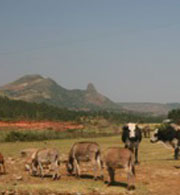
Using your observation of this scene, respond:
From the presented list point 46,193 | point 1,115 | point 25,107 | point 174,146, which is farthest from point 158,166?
point 25,107

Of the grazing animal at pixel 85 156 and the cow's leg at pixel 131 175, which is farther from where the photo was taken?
the grazing animal at pixel 85 156

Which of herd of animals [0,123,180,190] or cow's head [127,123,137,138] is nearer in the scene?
herd of animals [0,123,180,190]

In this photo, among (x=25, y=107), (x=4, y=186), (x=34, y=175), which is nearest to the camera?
(x=4, y=186)

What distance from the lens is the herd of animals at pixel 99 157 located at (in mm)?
12758

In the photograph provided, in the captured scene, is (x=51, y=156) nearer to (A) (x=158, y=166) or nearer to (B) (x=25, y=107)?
(A) (x=158, y=166)

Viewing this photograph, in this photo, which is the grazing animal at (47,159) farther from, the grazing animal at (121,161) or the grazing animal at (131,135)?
the grazing animal at (131,135)

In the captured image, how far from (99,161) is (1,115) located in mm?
75674

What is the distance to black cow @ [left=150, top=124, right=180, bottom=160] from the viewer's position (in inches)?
830

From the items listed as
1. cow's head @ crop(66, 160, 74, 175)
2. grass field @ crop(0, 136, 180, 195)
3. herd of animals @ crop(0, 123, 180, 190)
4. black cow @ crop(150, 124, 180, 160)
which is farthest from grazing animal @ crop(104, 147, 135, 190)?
black cow @ crop(150, 124, 180, 160)

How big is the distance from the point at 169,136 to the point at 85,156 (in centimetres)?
827

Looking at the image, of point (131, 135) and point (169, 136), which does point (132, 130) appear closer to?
point (131, 135)

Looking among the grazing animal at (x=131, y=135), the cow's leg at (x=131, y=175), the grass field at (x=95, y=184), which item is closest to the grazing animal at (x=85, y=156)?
the grass field at (x=95, y=184)

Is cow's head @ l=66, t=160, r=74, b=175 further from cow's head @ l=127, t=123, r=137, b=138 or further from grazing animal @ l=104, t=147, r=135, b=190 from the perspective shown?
cow's head @ l=127, t=123, r=137, b=138

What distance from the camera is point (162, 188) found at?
1329 cm
